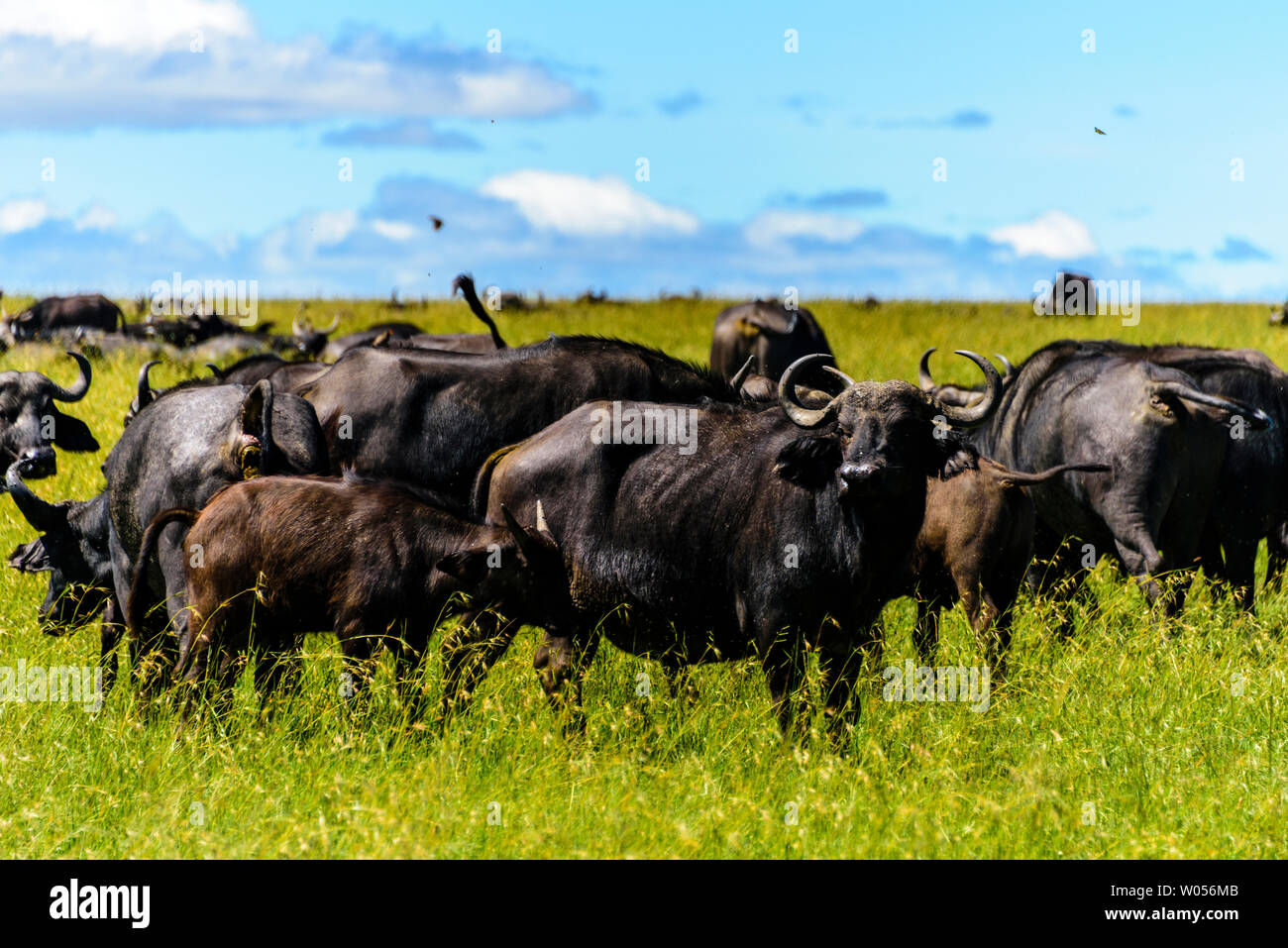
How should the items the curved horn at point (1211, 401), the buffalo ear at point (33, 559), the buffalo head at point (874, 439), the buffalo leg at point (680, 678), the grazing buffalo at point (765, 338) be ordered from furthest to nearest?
1. the grazing buffalo at point (765, 338)
2. the curved horn at point (1211, 401)
3. the buffalo ear at point (33, 559)
4. the buffalo leg at point (680, 678)
5. the buffalo head at point (874, 439)

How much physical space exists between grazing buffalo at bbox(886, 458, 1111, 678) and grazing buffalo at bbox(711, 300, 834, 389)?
10.8 meters

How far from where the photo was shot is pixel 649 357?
27.9ft

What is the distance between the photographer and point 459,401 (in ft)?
29.0

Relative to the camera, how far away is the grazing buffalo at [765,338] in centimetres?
1880

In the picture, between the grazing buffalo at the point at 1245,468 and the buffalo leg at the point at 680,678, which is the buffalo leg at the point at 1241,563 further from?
the buffalo leg at the point at 680,678

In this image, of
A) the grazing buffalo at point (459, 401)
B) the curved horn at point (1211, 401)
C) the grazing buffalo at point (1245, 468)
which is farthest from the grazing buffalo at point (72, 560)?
the grazing buffalo at point (1245, 468)

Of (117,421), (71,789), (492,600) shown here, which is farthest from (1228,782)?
(117,421)

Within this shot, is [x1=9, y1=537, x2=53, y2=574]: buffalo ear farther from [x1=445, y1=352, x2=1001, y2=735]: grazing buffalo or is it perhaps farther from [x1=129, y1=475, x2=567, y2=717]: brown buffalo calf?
[x1=445, y1=352, x2=1001, y2=735]: grazing buffalo

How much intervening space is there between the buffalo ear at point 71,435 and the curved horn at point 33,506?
235 centimetres

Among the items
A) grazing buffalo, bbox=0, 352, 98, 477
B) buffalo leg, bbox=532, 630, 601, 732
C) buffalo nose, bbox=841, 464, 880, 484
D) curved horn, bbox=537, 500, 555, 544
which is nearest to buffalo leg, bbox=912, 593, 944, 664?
buffalo leg, bbox=532, 630, 601, 732

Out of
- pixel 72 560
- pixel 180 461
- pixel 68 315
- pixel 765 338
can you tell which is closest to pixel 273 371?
pixel 72 560

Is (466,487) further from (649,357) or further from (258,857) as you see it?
(258,857)

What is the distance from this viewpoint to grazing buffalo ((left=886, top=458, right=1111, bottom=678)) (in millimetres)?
7387

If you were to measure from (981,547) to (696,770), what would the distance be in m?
2.27
